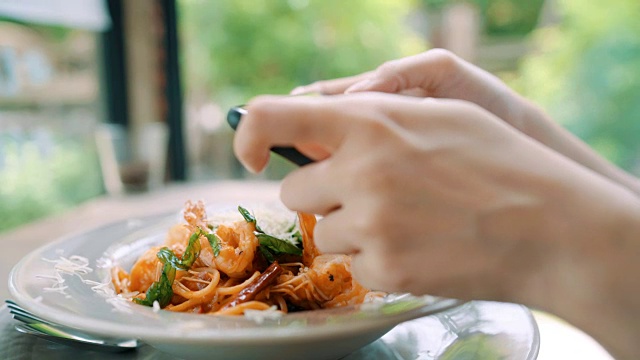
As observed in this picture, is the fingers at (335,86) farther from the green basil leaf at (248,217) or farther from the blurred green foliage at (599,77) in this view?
the blurred green foliage at (599,77)

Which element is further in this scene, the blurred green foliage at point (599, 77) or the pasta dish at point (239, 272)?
the blurred green foliage at point (599, 77)

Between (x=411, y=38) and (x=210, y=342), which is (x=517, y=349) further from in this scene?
(x=411, y=38)

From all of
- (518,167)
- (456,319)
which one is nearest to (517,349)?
(456,319)

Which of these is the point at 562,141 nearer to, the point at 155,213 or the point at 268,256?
the point at 268,256

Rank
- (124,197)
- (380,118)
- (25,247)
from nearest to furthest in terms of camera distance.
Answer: (380,118) → (25,247) → (124,197)

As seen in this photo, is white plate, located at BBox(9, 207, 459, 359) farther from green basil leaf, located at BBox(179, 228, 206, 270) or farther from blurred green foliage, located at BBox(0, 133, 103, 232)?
blurred green foliage, located at BBox(0, 133, 103, 232)

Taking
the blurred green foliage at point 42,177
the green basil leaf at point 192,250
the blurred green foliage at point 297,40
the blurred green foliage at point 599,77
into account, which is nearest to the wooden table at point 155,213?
the blurred green foliage at point 42,177
